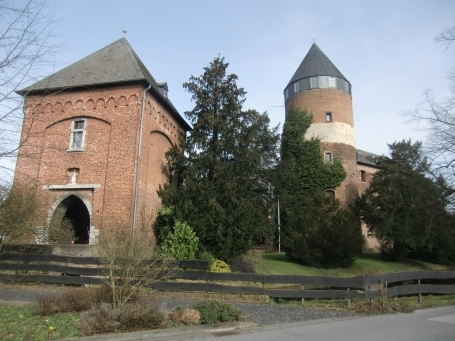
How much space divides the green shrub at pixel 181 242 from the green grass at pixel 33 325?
8480 mm

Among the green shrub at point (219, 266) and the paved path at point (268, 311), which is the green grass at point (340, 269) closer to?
the green shrub at point (219, 266)

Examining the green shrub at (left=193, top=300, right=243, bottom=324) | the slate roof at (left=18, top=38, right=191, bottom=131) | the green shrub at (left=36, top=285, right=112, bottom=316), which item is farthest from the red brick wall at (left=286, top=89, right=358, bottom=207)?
the green shrub at (left=36, top=285, right=112, bottom=316)

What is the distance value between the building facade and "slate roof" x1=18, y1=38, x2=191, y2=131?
0.21ft

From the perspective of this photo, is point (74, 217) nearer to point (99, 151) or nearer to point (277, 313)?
point (99, 151)

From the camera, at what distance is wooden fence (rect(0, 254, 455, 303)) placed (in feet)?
32.5

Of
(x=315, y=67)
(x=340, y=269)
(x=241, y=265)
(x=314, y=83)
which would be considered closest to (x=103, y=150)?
(x=241, y=265)

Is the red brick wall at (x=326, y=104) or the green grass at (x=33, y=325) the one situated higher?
the red brick wall at (x=326, y=104)

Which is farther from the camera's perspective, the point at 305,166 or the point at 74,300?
the point at 305,166

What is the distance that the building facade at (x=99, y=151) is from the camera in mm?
17531

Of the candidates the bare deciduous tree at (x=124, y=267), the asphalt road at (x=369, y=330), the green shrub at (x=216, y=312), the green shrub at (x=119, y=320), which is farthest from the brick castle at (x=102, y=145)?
the asphalt road at (x=369, y=330)

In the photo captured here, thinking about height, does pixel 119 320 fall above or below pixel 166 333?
above

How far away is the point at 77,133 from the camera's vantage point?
63.6ft

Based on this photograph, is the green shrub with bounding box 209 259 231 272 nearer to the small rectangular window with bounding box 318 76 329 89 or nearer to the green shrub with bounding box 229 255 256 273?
the green shrub with bounding box 229 255 256 273

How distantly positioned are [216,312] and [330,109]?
27770 millimetres
